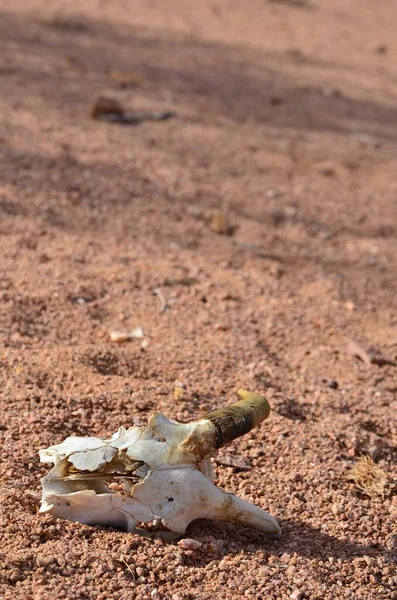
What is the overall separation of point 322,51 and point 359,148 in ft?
12.0

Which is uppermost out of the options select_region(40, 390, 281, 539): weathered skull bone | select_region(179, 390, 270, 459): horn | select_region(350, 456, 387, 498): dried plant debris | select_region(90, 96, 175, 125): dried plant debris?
select_region(179, 390, 270, 459): horn

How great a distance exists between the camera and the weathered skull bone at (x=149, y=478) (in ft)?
6.79

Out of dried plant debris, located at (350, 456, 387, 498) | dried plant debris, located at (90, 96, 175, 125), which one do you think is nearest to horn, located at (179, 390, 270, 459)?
dried plant debris, located at (350, 456, 387, 498)

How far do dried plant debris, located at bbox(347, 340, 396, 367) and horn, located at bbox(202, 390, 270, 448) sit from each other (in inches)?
50.8

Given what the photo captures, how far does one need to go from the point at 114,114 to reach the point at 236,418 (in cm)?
410

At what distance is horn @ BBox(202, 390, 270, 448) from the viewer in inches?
82.9

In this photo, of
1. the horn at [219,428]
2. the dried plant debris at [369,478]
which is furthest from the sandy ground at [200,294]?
the horn at [219,428]

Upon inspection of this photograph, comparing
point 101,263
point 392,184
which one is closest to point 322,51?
point 392,184

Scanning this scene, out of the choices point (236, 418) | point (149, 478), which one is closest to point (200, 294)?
point (236, 418)

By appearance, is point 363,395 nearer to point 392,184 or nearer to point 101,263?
point 101,263

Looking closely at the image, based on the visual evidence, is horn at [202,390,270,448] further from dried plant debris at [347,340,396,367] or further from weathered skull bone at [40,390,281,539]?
dried plant debris at [347,340,396,367]

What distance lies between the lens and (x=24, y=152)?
4.89m

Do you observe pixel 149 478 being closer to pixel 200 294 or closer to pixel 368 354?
pixel 368 354

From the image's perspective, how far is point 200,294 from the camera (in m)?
3.82
